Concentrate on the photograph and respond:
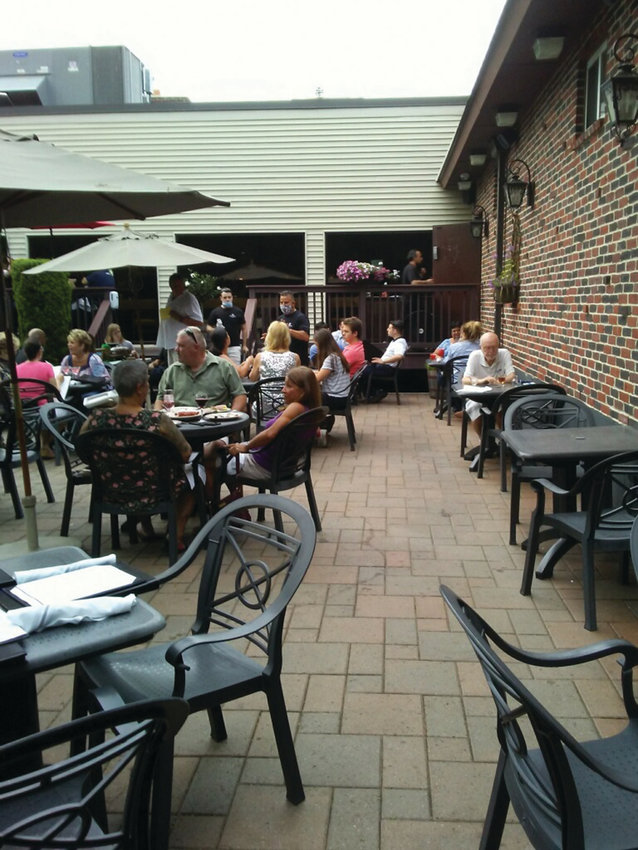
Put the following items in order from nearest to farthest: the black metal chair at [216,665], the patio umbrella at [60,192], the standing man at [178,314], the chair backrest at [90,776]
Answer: the chair backrest at [90,776], the black metal chair at [216,665], the patio umbrella at [60,192], the standing man at [178,314]

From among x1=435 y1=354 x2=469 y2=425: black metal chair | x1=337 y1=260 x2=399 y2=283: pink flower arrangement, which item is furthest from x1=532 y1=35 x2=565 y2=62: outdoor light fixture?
x1=337 y1=260 x2=399 y2=283: pink flower arrangement

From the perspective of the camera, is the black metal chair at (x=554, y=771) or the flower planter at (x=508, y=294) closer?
the black metal chair at (x=554, y=771)

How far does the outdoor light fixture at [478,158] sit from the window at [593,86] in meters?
4.37

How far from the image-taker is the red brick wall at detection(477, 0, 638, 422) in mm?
4637

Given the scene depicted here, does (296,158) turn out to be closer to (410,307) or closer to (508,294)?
(410,307)

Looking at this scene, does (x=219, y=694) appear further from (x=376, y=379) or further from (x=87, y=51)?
(x=87, y=51)

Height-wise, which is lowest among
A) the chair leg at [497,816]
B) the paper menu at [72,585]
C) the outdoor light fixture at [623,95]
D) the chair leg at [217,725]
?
the chair leg at [217,725]

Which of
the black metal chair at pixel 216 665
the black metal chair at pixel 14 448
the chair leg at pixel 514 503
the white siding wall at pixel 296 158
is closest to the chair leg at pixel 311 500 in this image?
the chair leg at pixel 514 503

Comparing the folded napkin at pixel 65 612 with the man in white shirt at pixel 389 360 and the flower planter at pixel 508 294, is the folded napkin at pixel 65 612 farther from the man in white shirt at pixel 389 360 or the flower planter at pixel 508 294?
the man in white shirt at pixel 389 360

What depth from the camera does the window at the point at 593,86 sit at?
5.43m

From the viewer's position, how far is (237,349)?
31.9ft

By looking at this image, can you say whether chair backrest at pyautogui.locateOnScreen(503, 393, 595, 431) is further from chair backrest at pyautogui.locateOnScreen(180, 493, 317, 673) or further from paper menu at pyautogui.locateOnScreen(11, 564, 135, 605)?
paper menu at pyautogui.locateOnScreen(11, 564, 135, 605)

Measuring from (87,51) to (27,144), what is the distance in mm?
17775

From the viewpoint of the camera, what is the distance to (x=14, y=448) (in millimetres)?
5617
